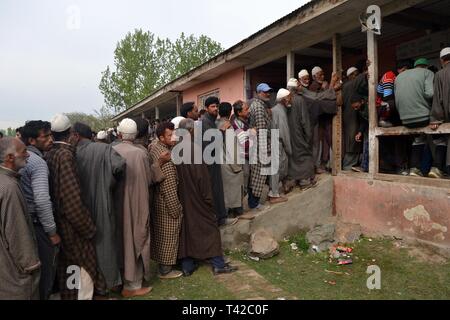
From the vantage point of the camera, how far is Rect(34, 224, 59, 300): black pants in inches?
131

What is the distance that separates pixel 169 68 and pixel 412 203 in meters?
28.9

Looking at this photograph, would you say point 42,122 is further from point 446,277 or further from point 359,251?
point 446,277

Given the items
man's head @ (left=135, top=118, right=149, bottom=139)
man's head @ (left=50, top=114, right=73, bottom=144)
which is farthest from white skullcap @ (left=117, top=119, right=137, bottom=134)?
man's head @ (left=50, top=114, right=73, bottom=144)

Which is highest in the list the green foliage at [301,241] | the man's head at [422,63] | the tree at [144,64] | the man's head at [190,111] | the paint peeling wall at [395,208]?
the tree at [144,64]

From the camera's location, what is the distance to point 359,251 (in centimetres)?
481

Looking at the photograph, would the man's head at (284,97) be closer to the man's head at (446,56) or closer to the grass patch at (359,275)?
the man's head at (446,56)

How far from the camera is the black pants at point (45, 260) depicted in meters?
3.32

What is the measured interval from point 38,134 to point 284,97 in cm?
350

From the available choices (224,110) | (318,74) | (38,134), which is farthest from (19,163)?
(318,74)

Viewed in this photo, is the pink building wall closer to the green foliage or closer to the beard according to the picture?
the green foliage

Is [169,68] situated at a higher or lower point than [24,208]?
higher

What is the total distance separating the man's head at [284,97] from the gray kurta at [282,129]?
0.07 meters

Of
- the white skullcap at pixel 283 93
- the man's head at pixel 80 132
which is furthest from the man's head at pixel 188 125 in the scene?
the white skullcap at pixel 283 93

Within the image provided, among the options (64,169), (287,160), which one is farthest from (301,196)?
(64,169)
